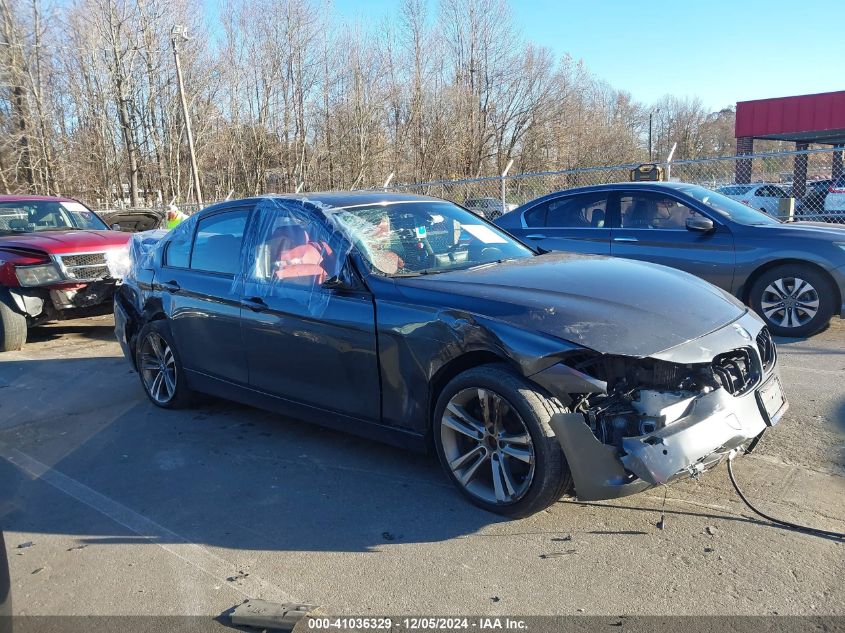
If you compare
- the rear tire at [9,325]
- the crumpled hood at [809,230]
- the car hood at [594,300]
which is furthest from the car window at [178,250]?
the crumpled hood at [809,230]

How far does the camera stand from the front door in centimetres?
395

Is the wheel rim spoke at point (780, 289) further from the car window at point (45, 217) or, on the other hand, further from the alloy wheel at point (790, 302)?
the car window at point (45, 217)

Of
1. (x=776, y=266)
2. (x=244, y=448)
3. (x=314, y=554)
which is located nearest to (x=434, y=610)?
(x=314, y=554)

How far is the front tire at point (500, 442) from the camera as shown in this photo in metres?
3.18

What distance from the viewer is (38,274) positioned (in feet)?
26.5

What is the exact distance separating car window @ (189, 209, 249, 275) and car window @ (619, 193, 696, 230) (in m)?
4.81

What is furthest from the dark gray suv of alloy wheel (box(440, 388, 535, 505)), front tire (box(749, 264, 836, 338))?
alloy wheel (box(440, 388, 535, 505))

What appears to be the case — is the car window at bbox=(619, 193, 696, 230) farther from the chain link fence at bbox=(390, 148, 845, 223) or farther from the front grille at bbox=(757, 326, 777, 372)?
the front grille at bbox=(757, 326, 777, 372)

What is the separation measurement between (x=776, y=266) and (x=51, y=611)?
700 centimetres

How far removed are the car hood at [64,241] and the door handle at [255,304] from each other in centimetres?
480

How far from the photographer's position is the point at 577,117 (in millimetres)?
38781

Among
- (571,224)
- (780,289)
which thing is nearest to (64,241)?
(571,224)

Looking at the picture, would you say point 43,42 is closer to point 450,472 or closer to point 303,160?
point 303,160

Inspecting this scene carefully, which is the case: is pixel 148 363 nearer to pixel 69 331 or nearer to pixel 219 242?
pixel 219 242
